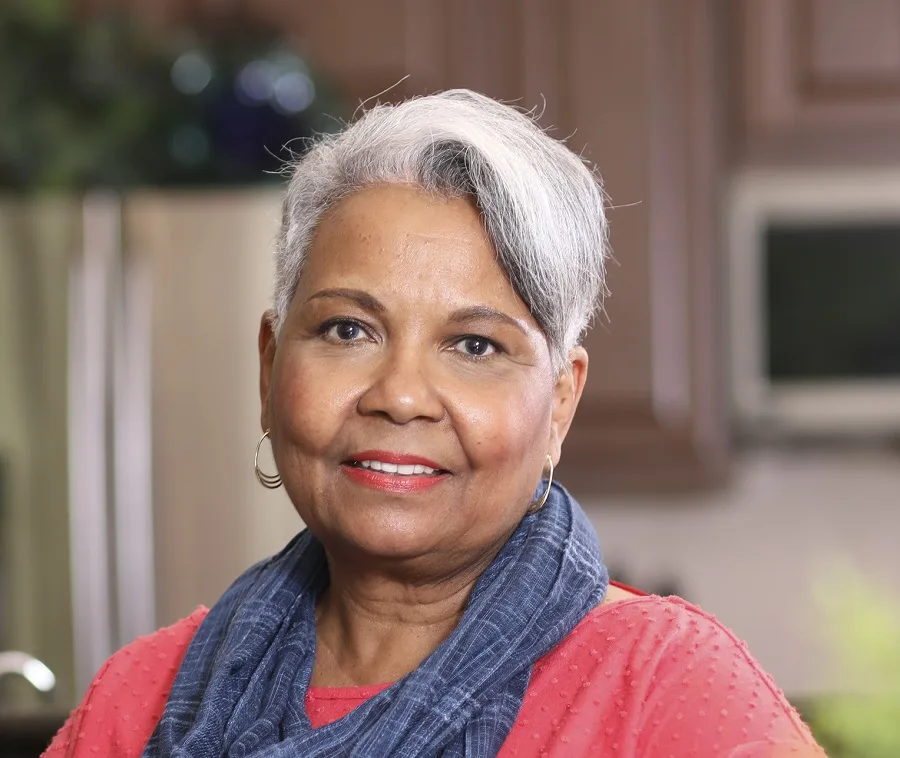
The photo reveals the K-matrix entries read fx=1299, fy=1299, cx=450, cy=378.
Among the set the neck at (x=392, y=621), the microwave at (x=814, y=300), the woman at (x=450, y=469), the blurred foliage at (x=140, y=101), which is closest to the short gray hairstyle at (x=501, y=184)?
the woman at (x=450, y=469)

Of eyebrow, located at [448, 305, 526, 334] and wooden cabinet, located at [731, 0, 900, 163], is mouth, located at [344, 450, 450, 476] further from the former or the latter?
wooden cabinet, located at [731, 0, 900, 163]

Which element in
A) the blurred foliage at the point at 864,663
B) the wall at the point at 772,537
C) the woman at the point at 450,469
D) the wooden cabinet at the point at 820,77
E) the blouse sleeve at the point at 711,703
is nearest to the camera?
the blurred foliage at the point at 864,663

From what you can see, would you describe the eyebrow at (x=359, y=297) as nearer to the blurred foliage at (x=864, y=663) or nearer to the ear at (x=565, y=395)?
the ear at (x=565, y=395)

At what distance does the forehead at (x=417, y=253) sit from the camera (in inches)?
38.8

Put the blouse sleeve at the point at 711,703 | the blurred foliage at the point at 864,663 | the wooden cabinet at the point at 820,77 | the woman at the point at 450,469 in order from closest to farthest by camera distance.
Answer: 1. the blurred foliage at the point at 864,663
2. the blouse sleeve at the point at 711,703
3. the woman at the point at 450,469
4. the wooden cabinet at the point at 820,77

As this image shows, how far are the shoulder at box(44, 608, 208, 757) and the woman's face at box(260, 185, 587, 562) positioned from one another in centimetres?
27

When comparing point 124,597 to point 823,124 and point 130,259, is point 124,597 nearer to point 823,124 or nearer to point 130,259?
point 130,259

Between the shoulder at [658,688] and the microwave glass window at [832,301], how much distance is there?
5.69 ft

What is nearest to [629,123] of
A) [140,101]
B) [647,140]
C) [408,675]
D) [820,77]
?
[647,140]

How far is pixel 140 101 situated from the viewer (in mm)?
2564

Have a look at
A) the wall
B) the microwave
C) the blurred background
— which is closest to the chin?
the blurred background

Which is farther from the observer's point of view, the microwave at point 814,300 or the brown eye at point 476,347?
the microwave at point 814,300

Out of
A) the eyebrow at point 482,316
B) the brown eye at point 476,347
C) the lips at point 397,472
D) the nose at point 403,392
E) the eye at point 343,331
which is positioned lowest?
the lips at point 397,472

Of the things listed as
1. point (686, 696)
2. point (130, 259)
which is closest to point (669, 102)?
point (130, 259)
